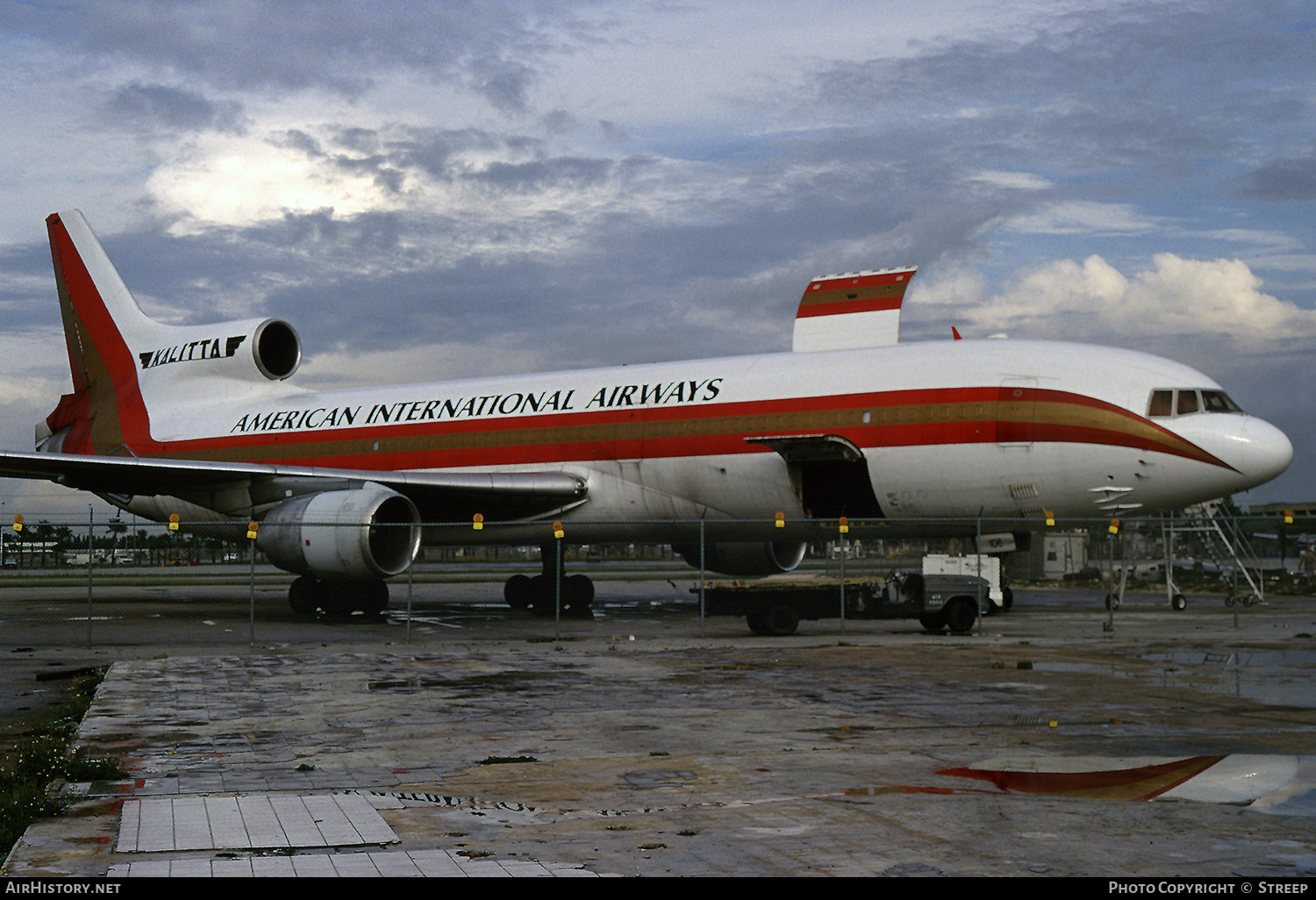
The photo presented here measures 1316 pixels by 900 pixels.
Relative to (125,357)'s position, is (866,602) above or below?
below

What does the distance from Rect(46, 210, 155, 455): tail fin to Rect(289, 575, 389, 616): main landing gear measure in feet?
33.7

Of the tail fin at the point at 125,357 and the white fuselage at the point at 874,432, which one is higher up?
the tail fin at the point at 125,357

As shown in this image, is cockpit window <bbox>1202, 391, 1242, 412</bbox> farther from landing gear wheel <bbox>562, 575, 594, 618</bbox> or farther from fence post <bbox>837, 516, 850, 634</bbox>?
landing gear wheel <bbox>562, 575, 594, 618</bbox>

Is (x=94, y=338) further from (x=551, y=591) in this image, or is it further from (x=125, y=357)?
(x=551, y=591)

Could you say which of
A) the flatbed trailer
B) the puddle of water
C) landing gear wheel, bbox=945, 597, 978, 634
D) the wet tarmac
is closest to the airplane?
the flatbed trailer

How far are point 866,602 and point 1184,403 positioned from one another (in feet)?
19.2

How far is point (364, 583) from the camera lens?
23.0 m

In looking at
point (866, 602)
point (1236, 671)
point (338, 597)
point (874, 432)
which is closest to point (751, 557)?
point (866, 602)

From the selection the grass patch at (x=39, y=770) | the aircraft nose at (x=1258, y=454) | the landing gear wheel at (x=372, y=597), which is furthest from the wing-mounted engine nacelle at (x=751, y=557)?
the grass patch at (x=39, y=770)

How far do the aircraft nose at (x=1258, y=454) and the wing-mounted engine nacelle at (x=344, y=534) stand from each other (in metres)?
13.1

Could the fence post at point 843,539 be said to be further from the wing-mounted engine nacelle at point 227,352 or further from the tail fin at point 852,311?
the wing-mounted engine nacelle at point 227,352

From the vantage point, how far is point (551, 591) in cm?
2647

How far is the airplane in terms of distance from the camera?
61.4 feet

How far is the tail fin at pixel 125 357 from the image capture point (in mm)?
30516
